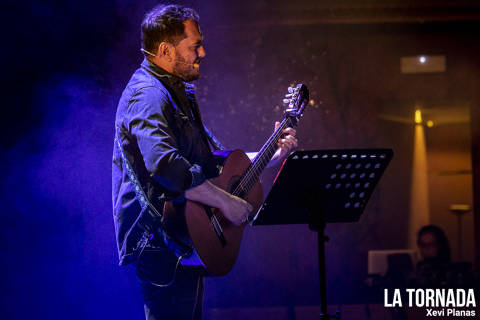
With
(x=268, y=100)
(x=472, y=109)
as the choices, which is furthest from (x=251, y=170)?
(x=472, y=109)

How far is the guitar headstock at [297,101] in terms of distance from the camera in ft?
10.5

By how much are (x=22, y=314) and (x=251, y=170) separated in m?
2.29

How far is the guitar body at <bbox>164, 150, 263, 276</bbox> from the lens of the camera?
88.4 inches

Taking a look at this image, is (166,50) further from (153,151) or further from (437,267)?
(437,267)

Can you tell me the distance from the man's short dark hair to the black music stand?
91 cm

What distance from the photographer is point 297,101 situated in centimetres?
324

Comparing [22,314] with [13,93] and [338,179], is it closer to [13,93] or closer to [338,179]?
[13,93]

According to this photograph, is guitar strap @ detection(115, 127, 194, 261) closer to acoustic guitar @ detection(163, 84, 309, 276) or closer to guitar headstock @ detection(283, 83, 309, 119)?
acoustic guitar @ detection(163, 84, 309, 276)

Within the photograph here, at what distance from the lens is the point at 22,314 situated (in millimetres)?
3705

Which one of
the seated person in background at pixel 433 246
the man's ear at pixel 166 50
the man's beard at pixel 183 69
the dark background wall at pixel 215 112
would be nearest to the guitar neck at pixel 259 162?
the man's beard at pixel 183 69

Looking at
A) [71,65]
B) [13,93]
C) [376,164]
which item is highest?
[71,65]

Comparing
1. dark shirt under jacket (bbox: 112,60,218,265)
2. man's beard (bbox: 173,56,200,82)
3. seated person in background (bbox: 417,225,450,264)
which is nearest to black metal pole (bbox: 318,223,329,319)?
dark shirt under jacket (bbox: 112,60,218,265)

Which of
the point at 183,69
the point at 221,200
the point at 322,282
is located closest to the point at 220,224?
the point at 221,200

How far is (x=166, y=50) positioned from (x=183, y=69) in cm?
13
